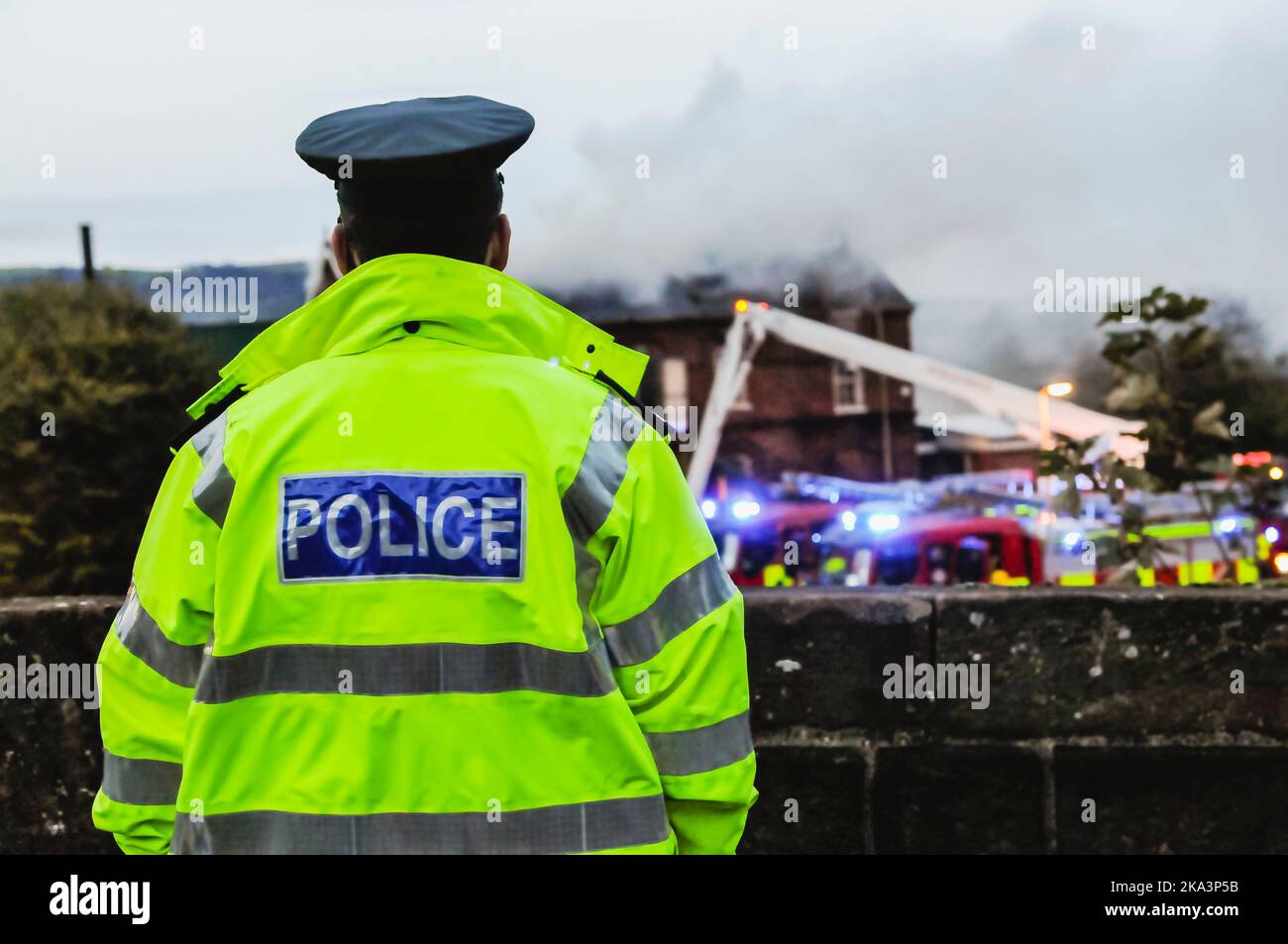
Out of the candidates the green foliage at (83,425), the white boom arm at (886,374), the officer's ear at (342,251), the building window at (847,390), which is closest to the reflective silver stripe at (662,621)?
the officer's ear at (342,251)

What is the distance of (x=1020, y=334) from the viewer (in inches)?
1431

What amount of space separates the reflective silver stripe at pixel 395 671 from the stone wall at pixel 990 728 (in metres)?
1.64

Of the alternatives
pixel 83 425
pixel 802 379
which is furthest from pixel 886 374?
pixel 802 379

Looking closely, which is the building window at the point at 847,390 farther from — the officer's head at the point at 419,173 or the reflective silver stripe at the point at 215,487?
the reflective silver stripe at the point at 215,487

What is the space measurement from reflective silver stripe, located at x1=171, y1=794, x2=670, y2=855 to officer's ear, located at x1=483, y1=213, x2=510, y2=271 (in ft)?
2.55

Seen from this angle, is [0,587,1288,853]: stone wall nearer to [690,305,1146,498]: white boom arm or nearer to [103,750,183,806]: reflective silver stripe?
[103,750,183,806]: reflective silver stripe

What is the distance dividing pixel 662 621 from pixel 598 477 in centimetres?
21

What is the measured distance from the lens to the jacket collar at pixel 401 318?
171cm

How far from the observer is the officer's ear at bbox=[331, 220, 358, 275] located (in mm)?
1845

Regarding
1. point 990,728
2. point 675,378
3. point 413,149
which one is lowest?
point 990,728

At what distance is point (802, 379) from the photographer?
105 feet

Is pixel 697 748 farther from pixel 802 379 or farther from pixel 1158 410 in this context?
pixel 802 379

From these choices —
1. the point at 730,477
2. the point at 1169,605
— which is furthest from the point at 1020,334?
the point at 1169,605
